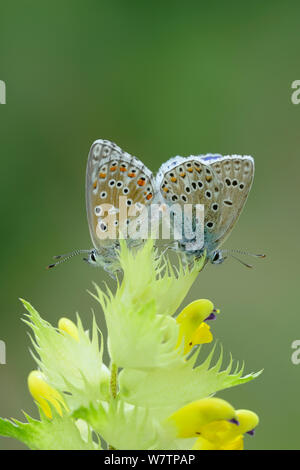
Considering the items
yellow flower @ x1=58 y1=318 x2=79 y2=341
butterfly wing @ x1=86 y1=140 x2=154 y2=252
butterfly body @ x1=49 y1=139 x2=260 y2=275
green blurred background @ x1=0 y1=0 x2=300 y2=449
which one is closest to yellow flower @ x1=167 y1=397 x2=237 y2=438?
yellow flower @ x1=58 y1=318 x2=79 y2=341

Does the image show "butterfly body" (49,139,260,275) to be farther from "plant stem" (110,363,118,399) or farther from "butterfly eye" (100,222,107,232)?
"plant stem" (110,363,118,399)

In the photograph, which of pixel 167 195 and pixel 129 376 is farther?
pixel 167 195

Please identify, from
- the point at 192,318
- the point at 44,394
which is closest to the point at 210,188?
the point at 192,318

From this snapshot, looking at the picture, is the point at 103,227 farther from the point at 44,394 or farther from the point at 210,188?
the point at 44,394

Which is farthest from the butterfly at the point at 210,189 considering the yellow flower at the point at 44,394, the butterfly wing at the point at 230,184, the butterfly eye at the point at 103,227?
the yellow flower at the point at 44,394

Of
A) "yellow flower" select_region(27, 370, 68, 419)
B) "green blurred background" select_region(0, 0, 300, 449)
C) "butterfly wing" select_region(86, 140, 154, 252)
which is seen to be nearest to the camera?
"yellow flower" select_region(27, 370, 68, 419)
